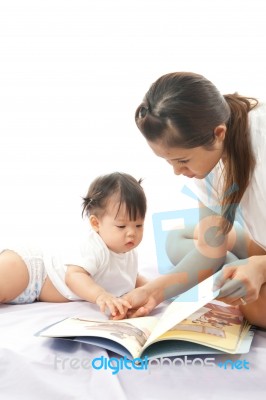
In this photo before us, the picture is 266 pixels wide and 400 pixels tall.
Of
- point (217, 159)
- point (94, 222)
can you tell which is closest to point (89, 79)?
point (94, 222)

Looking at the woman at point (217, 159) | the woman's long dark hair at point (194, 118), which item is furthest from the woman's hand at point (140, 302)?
the woman's long dark hair at point (194, 118)

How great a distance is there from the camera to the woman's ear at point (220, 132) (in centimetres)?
114

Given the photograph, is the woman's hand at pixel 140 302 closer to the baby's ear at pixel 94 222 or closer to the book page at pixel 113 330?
the book page at pixel 113 330

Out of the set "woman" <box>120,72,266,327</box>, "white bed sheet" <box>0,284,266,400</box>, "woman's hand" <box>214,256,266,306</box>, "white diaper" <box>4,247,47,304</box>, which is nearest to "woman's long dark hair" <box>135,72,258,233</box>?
"woman" <box>120,72,266,327</box>

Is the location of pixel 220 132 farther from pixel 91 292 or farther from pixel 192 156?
pixel 91 292

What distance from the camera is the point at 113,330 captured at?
1.03 metres

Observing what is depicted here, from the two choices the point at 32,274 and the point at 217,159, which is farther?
the point at 32,274

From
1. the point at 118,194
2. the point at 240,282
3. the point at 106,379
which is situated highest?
the point at 118,194

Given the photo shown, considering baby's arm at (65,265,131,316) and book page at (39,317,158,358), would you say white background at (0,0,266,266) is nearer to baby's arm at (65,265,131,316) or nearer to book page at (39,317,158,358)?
baby's arm at (65,265,131,316)

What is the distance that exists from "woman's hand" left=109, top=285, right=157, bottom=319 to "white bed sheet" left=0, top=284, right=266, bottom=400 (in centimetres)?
22

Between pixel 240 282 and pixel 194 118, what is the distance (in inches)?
13.0

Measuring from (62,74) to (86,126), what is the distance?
0.72ft

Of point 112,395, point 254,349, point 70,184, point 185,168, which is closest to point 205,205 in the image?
point 185,168

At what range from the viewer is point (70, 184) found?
2236mm
